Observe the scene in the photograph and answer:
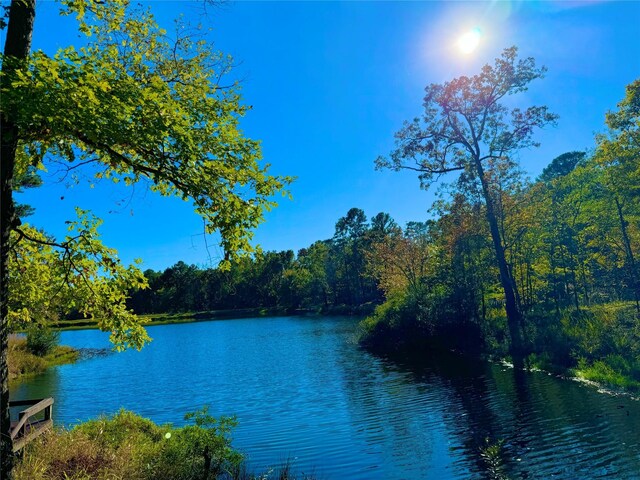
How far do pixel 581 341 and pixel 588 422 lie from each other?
339 inches

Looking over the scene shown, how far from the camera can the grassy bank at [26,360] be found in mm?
29566

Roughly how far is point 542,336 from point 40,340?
3790 cm

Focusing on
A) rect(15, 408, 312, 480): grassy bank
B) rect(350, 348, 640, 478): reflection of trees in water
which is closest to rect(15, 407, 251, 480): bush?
rect(15, 408, 312, 480): grassy bank

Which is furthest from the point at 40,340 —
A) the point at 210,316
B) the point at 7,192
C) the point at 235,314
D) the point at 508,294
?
the point at 235,314

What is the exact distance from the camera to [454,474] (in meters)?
10.4

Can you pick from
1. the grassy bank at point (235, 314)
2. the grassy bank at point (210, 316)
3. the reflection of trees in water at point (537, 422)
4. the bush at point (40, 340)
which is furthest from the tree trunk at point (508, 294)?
the grassy bank at point (210, 316)

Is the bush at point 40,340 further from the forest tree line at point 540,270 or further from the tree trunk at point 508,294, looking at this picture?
the tree trunk at point 508,294

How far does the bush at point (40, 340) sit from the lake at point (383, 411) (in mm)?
6603

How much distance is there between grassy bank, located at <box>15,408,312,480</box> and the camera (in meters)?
7.59

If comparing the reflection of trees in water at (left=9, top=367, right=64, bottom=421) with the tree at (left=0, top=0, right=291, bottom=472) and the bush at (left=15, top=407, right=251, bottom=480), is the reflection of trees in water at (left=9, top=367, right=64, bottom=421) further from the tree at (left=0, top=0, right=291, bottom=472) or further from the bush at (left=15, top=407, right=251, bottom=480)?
the tree at (left=0, top=0, right=291, bottom=472)

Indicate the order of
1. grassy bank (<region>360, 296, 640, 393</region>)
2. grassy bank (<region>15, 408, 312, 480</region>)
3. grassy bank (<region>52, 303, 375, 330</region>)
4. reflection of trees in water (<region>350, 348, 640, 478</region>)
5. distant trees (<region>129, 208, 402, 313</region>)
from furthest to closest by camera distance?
1. distant trees (<region>129, 208, 402, 313</region>)
2. grassy bank (<region>52, 303, 375, 330</region>)
3. grassy bank (<region>360, 296, 640, 393</region>)
4. reflection of trees in water (<region>350, 348, 640, 478</region>)
5. grassy bank (<region>15, 408, 312, 480</region>)

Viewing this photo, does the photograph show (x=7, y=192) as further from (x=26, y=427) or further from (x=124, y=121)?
(x=26, y=427)

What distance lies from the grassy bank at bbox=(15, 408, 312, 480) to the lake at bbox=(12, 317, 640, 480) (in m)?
2.66

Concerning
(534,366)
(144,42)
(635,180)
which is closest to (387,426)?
(534,366)
